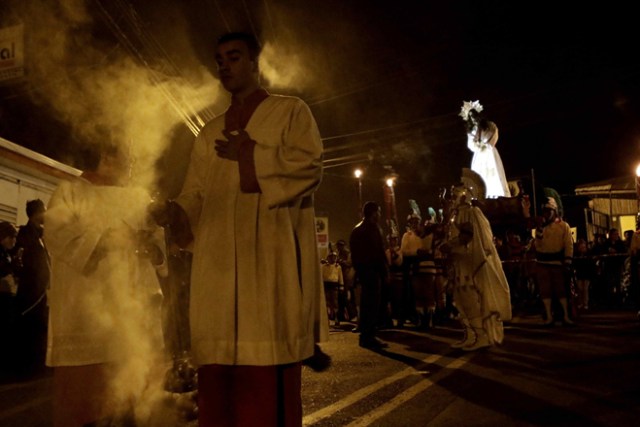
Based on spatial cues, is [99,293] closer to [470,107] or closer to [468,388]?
[468,388]

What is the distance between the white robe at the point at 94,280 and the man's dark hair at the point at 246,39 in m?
1.46

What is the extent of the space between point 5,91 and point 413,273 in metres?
10.7

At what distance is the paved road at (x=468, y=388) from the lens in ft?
13.4

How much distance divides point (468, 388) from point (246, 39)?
12.6 feet

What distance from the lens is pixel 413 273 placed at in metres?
12.1

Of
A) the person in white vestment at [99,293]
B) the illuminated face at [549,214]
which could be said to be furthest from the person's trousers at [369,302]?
the person in white vestment at [99,293]

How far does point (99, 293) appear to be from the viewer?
346 cm

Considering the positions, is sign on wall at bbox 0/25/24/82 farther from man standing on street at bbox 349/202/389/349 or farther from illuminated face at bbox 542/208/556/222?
illuminated face at bbox 542/208/556/222

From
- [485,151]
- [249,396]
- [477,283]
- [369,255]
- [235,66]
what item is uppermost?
[485,151]

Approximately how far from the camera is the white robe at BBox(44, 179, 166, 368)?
335 cm

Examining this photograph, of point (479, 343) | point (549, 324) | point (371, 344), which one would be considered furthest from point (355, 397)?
point (549, 324)

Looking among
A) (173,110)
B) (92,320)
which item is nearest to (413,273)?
(173,110)

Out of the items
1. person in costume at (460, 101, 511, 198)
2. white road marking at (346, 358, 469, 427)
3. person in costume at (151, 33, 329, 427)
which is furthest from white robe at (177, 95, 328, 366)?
person in costume at (460, 101, 511, 198)

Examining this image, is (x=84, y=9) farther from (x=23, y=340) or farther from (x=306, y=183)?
(x=306, y=183)
